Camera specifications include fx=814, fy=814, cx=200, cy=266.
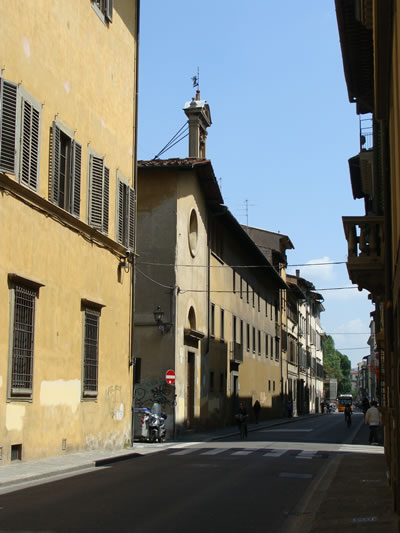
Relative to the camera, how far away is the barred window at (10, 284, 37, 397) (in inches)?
635

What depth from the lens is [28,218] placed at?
16.9 metres

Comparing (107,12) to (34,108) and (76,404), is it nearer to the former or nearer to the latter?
(34,108)

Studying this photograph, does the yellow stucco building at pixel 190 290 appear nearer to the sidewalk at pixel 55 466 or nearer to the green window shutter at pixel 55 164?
the sidewalk at pixel 55 466

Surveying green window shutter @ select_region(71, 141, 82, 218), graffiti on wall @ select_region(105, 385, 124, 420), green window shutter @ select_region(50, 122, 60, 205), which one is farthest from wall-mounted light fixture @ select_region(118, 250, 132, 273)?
green window shutter @ select_region(50, 122, 60, 205)

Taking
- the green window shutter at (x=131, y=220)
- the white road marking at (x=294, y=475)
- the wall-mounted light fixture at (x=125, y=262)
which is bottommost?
the white road marking at (x=294, y=475)

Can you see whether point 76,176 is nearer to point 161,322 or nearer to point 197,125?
point 161,322

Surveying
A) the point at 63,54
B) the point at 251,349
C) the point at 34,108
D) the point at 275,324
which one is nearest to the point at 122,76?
the point at 63,54

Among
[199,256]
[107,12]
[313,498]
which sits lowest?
[313,498]

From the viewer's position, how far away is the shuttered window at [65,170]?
60.5ft

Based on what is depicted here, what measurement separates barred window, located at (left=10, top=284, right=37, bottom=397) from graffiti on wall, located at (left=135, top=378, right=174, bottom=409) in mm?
14331

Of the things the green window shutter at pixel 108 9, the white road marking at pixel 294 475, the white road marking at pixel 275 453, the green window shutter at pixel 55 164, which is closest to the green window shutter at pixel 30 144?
the green window shutter at pixel 55 164

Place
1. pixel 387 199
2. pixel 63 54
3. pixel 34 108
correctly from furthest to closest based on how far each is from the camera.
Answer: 1. pixel 63 54
2. pixel 34 108
3. pixel 387 199

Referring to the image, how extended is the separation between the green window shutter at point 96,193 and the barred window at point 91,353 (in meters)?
2.29

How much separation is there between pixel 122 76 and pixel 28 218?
831 cm
